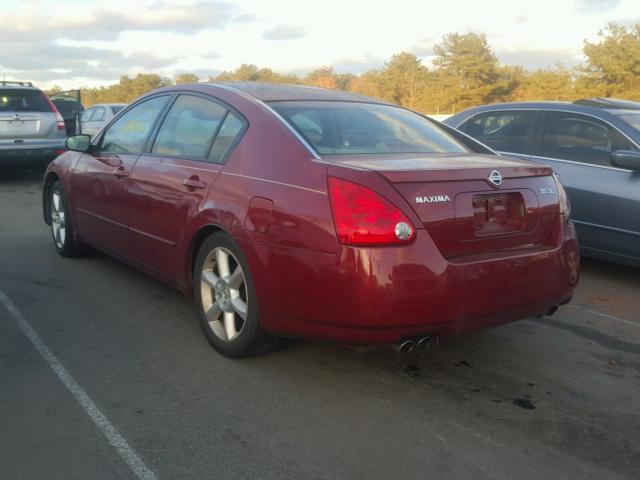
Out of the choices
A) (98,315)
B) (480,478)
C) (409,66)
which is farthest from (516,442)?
(409,66)

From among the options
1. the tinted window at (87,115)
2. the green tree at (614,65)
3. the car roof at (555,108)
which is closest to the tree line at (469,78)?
the green tree at (614,65)

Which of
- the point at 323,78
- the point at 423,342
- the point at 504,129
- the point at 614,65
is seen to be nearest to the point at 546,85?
the point at 614,65

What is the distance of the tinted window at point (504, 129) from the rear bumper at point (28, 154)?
7628 mm

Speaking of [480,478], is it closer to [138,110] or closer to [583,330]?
[583,330]

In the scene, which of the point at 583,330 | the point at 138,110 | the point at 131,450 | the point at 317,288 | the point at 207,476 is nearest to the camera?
the point at 207,476

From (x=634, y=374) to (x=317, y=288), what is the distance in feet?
6.45

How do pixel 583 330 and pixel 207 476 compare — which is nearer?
pixel 207 476

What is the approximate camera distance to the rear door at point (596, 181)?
561 cm

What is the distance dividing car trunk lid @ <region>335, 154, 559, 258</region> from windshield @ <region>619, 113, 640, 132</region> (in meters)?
2.78

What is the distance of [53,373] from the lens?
3.62 meters

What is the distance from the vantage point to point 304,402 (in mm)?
3334

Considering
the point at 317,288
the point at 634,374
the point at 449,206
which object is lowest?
the point at 634,374

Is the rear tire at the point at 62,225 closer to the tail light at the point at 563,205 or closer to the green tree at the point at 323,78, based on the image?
the tail light at the point at 563,205

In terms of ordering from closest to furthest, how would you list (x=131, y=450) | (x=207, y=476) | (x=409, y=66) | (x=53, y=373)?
(x=207, y=476)
(x=131, y=450)
(x=53, y=373)
(x=409, y=66)
